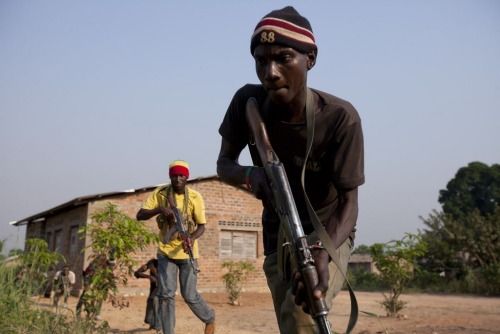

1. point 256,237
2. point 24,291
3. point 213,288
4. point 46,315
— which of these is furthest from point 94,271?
point 256,237

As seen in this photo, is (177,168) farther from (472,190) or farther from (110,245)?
(472,190)

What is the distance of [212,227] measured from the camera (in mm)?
16250

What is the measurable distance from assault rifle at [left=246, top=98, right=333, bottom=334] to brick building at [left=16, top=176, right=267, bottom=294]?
43.0 feet

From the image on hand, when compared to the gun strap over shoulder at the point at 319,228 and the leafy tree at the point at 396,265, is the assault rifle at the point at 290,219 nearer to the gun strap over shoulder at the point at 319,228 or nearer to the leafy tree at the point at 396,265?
the gun strap over shoulder at the point at 319,228

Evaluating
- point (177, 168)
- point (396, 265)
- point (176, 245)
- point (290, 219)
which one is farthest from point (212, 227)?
point (290, 219)

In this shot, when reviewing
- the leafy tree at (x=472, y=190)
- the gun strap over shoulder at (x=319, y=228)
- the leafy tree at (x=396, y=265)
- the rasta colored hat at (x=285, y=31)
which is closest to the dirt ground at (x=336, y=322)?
the leafy tree at (x=396, y=265)

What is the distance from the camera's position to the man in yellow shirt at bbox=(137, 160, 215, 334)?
5.23m

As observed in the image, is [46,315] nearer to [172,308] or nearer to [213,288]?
[172,308]

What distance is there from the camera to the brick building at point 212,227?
598 inches

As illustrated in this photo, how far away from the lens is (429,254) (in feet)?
72.2

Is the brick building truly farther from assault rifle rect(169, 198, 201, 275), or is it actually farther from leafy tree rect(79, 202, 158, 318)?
assault rifle rect(169, 198, 201, 275)

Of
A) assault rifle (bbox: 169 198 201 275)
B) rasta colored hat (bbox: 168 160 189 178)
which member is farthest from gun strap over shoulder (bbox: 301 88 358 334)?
rasta colored hat (bbox: 168 160 189 178)

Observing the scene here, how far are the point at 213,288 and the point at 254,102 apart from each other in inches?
556

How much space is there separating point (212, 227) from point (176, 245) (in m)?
10.9
